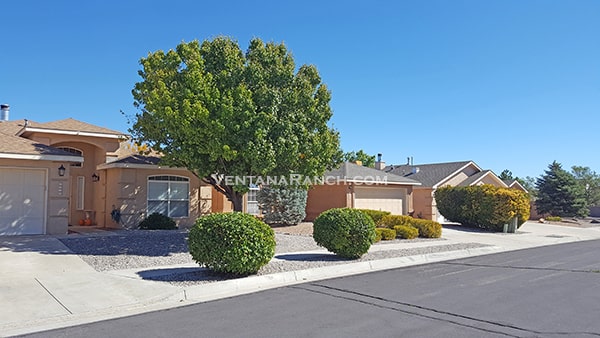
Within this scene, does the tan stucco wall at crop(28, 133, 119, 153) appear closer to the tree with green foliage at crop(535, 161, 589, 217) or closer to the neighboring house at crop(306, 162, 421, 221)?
the neighboring house at crop(306, 162, 421, 221)

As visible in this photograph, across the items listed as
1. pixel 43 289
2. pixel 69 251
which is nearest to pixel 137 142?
pixel 69 251

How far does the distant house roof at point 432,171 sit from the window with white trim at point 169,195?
18.5m

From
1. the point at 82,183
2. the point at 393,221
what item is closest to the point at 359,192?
the point at 393,221

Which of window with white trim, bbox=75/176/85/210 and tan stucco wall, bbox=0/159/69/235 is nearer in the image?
tan stucco wall, bbox=0/159/69/235

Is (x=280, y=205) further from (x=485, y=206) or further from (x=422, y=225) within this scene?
(x=485, y=206)

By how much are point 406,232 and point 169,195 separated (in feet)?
35.2

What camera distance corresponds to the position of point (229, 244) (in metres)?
10.1

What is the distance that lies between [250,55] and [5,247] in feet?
31.0

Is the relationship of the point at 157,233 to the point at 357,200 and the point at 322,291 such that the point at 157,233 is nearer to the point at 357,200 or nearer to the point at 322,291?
the point at 322,291

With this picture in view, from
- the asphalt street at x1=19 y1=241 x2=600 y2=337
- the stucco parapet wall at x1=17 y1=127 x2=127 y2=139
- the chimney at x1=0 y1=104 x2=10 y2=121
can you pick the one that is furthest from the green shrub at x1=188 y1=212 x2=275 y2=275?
the chimney at x1=0 y1=104 x2=10 y2=121

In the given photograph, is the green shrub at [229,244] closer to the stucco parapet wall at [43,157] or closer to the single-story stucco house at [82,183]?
the single-story stucco house at [82,183]

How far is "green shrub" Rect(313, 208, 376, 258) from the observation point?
44.2ft

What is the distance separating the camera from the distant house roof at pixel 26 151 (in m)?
15.8

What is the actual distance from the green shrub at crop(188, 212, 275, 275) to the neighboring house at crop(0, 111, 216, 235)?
9076mm
